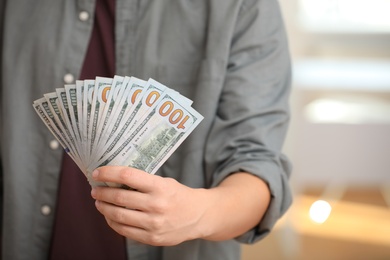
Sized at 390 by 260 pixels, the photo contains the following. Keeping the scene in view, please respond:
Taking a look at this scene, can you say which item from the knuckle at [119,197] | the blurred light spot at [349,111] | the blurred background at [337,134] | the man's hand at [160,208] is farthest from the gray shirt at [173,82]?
the blurred light spot at [349,111]

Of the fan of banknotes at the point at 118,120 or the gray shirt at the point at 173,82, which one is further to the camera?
the gray shirt at the point at 173,82

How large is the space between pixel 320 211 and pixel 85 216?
3584 millimetres

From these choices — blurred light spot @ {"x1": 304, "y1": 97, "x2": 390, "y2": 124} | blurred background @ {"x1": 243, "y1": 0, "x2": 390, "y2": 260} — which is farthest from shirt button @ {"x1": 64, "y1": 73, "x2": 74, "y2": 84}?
blurred light spot @ {"x1": 304, "y1": 97, "x2": 390, "y2": 124}

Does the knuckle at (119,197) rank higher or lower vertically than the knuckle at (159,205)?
higher

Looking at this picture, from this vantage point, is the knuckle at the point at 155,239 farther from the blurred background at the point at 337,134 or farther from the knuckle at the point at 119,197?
the blurred background at the point at 337,134

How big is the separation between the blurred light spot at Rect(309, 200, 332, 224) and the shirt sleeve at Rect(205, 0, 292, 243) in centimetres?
330

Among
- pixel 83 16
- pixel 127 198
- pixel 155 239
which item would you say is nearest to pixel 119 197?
pixel 127 198

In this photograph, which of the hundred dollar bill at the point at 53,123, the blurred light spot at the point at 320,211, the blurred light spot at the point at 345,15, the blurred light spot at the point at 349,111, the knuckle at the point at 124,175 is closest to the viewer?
the knuckle at the point at 124,175

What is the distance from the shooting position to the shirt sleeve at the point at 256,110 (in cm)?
157

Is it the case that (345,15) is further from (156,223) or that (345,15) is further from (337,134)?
(156,223)

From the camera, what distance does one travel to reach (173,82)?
1655 millimetres

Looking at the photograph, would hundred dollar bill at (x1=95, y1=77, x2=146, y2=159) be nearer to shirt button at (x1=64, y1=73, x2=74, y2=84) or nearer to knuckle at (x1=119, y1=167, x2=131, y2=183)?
knuckle at (x1=119, y1=167, x2=131, y2=183)

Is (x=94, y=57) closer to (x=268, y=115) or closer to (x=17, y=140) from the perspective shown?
(x=17, y=140)

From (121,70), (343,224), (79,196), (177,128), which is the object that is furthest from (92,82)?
(343,224)
